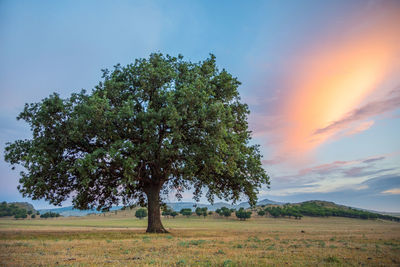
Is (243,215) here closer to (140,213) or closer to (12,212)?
(140,213)

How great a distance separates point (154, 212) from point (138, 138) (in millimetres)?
7893

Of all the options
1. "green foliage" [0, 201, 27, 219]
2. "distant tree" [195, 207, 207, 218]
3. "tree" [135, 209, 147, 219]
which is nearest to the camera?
"tree" [135, 209, 147, 219]

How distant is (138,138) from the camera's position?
25453 mm

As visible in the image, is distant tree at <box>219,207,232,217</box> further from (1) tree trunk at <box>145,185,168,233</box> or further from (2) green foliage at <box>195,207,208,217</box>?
(1) tree trunk at <box>145,185,168,233</box>

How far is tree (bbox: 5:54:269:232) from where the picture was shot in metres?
22.7

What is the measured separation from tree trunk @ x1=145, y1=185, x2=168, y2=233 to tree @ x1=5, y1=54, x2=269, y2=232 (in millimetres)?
99

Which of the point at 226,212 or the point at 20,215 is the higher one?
the point at 226,212

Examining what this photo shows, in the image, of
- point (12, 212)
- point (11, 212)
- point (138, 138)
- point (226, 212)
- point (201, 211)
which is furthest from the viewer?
point (11, 212)

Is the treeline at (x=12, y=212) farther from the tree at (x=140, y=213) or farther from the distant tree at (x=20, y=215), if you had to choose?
the tree at (x=140, y=213)

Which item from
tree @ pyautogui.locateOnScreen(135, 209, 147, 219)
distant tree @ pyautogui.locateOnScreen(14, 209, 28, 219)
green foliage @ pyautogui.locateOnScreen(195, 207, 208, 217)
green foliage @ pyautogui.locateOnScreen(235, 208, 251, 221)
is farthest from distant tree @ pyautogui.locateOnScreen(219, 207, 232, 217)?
distant tree @ pyautogui.locateOnScreen(14, 209, 28, 219)

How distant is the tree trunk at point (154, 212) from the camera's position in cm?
2741

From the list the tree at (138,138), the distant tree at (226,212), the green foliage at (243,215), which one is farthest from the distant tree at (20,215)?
the tree at (138,138)

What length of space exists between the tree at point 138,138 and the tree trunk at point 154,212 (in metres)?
0.10

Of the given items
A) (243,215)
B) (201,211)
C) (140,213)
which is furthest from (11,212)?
(243,215)
